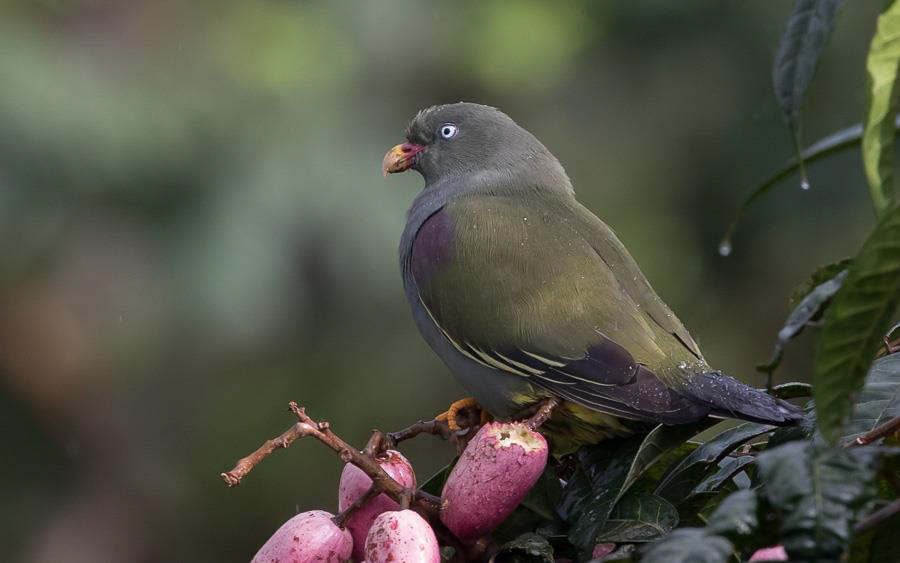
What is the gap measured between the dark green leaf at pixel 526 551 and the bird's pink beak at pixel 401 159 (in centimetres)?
196

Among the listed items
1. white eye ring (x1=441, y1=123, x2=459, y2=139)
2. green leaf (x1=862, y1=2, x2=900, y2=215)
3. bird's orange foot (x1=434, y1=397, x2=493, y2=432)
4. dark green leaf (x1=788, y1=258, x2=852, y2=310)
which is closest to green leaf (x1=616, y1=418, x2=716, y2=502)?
dark green leaf (x1=788, y1=258, x2=852, y2=310)

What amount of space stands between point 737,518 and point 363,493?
63cm

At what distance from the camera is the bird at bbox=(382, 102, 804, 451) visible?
2.14 metres

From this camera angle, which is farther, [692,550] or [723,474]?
[723,474]

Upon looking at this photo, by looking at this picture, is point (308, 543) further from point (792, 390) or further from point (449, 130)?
point (449, 130)

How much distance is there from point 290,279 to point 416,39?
165cm

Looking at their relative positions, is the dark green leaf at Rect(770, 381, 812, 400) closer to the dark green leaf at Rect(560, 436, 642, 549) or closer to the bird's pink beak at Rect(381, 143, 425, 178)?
the dark green leaf at Rect(560, 436, 642, 549)

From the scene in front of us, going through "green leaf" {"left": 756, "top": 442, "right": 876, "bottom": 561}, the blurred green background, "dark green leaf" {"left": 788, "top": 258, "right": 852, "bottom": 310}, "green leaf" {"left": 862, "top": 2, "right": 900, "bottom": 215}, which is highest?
"green leaf" {"left": 862, "top": 2, "right": 900, "bottom": 215}

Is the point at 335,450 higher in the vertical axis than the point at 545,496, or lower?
higher

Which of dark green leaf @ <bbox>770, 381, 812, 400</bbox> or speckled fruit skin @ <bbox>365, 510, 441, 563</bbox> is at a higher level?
dark green leaf @ <bbox>770, 381, 812, 400</bbox>

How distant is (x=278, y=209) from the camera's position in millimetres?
6656

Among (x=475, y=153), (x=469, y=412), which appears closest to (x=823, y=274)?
(x=469, y=412)

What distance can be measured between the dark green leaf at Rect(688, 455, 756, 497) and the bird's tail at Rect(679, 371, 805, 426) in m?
0.08

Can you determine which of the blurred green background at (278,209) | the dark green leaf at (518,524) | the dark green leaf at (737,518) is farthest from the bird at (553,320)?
the blurred green background at (278,209)
